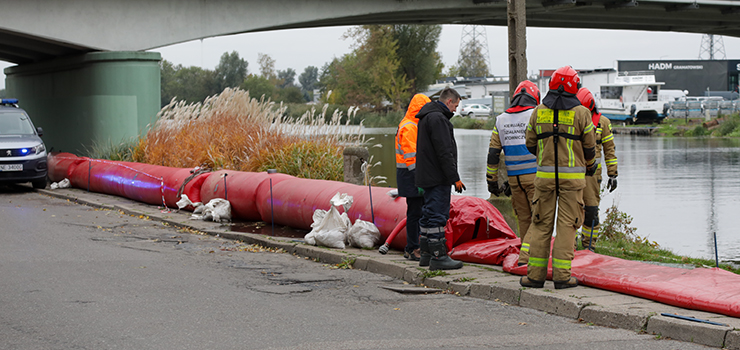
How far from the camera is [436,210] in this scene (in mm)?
7004

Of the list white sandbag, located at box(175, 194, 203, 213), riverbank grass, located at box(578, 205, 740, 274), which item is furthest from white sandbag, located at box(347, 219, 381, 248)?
white sandbag, located at box(175, 194, 203, 213)

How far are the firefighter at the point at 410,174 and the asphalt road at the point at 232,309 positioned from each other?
670mm

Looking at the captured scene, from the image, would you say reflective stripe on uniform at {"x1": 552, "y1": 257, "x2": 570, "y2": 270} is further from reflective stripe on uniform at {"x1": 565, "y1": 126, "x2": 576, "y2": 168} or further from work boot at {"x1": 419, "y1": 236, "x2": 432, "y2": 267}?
work boot at {"x1": 419, "y1": 236, "x2": 432, "y2": 267}

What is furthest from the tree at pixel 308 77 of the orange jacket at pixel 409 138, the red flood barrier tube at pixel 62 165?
the orange jacket at pixel 409 138

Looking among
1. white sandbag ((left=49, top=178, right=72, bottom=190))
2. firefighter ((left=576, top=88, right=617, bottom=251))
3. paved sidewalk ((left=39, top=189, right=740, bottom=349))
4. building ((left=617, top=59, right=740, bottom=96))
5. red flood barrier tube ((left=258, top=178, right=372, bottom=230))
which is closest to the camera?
paved sidewalk ((left=39, top=189, right=740, bottom=349))

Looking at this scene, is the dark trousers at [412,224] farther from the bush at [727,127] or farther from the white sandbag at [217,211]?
the bush at [727,127]

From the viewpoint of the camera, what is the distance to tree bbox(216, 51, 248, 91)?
102m

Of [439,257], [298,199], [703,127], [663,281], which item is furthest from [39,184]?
[703,127]

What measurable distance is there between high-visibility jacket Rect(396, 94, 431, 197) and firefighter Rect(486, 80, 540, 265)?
2.63 feet

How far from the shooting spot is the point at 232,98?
16141 mm

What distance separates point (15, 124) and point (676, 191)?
51.5ft

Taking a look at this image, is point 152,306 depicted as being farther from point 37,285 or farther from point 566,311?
point 566,311

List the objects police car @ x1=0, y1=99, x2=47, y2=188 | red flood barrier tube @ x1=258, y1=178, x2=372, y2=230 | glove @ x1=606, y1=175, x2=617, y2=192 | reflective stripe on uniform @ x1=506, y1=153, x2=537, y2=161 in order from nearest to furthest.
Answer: reflective stripe on uniform @ x1=506, y1=153, x2=537, y2=161 → glove @ x1=606, y1=175, x2=617, y2=192 → red flood barrier tube @ x1=258, y1=178, x2=372, y2=230 → police car @ x1=0, y1=99, x2=47, y2=188

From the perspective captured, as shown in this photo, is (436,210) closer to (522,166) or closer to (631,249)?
(522,166)
